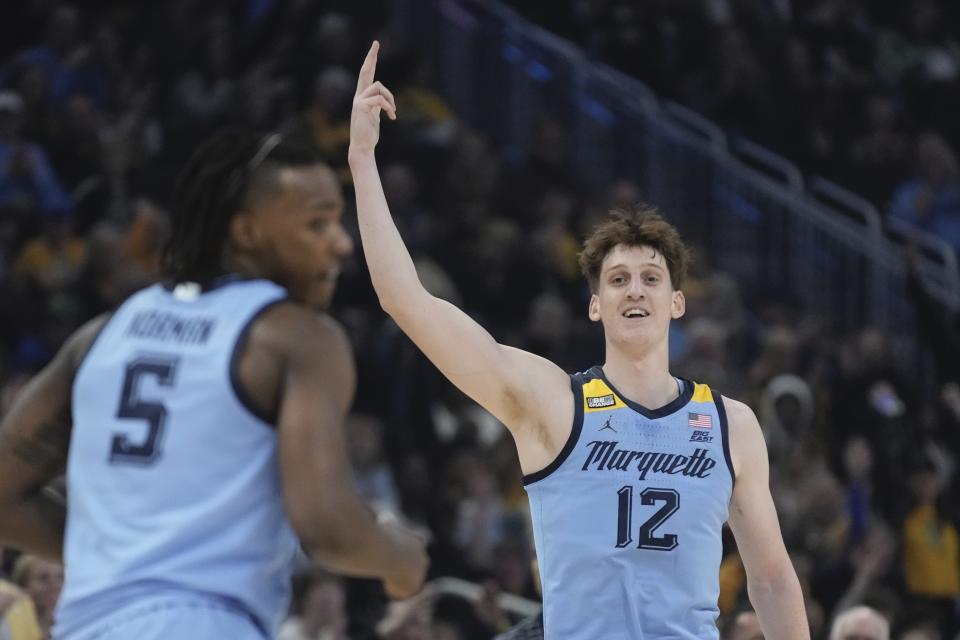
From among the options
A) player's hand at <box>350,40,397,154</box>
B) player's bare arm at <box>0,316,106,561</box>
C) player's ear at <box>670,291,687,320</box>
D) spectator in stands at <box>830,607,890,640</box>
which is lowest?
player's bare arm at <box>0,316,106,561</box>

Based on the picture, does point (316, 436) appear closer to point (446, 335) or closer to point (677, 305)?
point (446, 335)

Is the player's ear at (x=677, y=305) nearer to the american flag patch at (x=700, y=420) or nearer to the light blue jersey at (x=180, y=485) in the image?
the american flag patch at (x=700, y=420)

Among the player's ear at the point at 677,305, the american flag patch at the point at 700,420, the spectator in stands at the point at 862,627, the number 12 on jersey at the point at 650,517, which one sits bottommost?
the spectator in stands at the point at 862,627

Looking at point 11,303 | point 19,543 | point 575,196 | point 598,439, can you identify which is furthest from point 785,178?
point 19,543

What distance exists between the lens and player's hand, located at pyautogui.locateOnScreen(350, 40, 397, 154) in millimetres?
4043

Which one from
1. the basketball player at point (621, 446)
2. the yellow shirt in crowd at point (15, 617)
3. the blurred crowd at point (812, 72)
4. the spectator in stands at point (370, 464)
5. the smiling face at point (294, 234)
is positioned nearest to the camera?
the smiling face at point (294, 234)

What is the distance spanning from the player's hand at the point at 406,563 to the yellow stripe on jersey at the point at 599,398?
991 millimetres

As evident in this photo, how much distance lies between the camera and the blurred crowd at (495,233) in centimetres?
1041

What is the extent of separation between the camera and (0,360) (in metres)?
10.5

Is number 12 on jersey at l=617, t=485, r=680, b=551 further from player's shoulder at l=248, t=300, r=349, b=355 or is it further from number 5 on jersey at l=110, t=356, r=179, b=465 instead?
number 5 on jersey at l=110, t=356, r=179, b=465

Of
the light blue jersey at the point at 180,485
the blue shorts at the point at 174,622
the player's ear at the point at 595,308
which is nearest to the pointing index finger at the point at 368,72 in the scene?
the light blue jersey at the point at 180,485

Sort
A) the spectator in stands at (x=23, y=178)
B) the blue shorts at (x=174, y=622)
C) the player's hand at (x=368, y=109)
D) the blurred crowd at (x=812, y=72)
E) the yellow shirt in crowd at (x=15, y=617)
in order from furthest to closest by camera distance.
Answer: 1. the blurred crowd at (x=812, y=72)
2. the spectator in stands at (x=23, y=178)
3. the yellow shirt in crowd at (x=15, y=617)
4. the player's hand at (x=368, y=109)
5. the blue shorts at (x=174, y=622)

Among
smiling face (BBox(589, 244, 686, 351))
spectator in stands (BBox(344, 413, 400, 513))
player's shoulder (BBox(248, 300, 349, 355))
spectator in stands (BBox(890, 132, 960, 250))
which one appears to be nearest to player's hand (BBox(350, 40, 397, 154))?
player's shoulder (BBox(248, 300, 349, 355))

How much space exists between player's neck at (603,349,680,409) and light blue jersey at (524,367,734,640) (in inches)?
3.0
